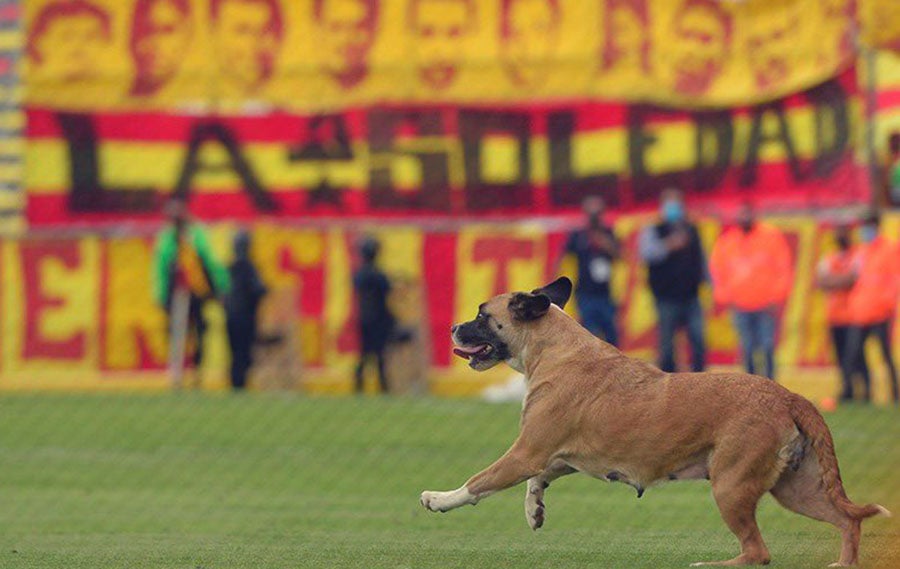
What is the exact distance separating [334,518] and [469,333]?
3729 millimetres

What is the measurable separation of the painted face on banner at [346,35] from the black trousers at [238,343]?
324 cm

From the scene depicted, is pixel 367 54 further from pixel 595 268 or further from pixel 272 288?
pixel 595 268

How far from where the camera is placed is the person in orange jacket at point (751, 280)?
981 inches

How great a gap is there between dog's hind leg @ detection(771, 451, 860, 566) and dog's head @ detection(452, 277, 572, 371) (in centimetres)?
148

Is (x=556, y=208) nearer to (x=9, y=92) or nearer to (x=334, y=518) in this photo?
(x=9, y=92)

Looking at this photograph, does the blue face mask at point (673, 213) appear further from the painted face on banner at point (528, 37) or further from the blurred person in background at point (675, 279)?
the painted face on banner at point (528, 37)

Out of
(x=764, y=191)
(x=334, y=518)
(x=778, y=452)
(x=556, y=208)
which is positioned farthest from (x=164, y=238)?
(x=778, y=452)

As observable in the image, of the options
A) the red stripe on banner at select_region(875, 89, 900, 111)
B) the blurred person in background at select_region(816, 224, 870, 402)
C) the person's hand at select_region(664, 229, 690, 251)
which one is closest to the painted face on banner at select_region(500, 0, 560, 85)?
the person's hand at select_region(664, 229, 690, 251)

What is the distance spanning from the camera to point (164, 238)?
27.3m

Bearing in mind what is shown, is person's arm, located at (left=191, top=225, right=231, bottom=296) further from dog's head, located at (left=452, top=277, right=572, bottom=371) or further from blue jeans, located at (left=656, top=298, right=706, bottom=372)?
dog's head, located at (left=452, top=277, right=572, bottom=371)

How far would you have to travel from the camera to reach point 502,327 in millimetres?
11742

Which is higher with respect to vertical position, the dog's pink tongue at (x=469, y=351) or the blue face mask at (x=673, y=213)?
the dog's pink tongue at (x=469, y=351)

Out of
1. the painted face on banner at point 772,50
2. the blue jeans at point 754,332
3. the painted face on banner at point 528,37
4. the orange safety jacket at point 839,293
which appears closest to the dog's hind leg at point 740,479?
the blue jeans at point 754,332

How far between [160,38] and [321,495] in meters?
12.5
